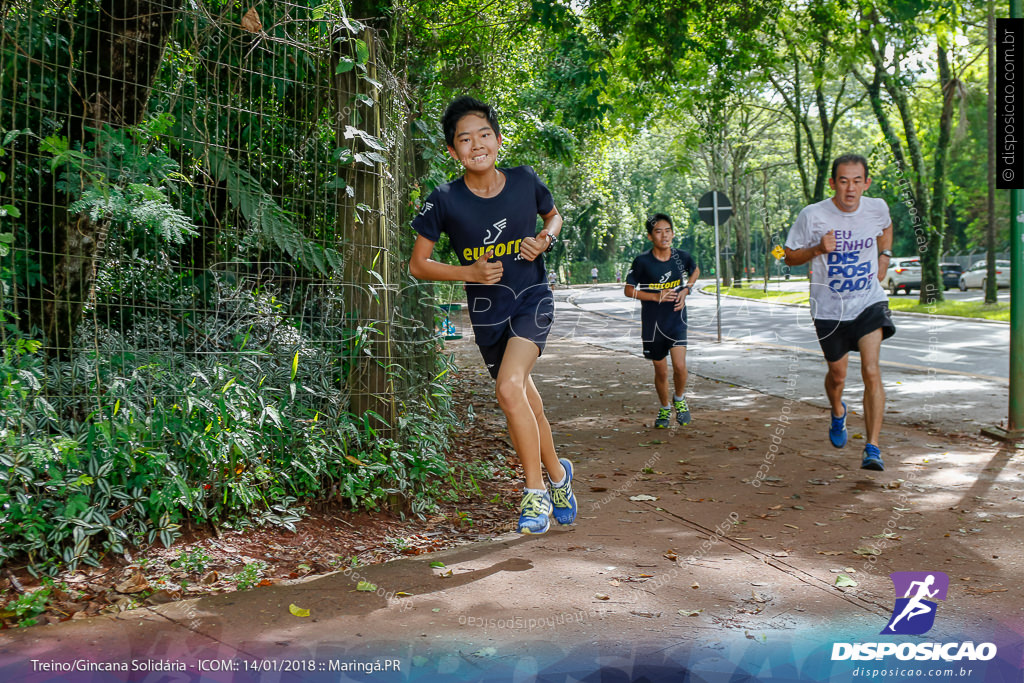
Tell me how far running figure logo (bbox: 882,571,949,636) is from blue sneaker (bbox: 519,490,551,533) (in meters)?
1.63

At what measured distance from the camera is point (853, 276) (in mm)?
6426

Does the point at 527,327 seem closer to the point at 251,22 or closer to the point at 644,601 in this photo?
the point at 644,601

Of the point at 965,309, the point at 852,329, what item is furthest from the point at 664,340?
the point at 965,309

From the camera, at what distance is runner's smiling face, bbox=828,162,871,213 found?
632 centimetres

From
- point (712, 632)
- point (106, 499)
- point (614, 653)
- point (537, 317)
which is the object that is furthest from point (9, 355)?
point (712, 632)

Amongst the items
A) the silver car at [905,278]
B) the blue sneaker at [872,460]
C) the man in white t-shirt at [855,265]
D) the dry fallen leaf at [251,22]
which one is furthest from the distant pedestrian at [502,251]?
the silver car at [905,278]

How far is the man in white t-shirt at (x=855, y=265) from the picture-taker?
20.8 feet

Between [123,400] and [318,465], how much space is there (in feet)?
3.34

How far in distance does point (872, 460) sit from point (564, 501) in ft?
8.78

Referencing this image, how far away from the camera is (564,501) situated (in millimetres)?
4812

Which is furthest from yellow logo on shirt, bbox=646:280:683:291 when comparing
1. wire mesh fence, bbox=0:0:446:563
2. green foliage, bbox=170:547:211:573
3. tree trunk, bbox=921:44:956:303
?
tree trunk, bbox=921:44:956:303

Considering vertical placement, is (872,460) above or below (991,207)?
below

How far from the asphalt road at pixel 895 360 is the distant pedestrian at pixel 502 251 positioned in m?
5.40

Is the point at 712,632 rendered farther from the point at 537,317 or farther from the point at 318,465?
the point at 318,465
